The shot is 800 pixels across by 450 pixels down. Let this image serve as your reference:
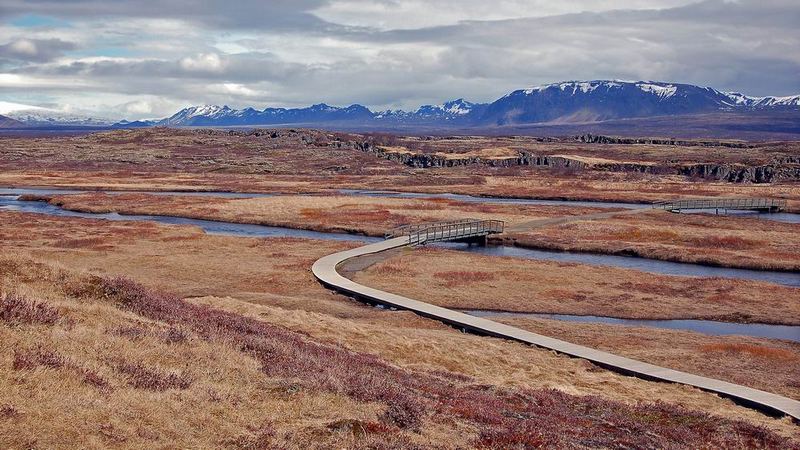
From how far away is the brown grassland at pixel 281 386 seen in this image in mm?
12078

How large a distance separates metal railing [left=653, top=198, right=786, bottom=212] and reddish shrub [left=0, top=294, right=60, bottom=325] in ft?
247

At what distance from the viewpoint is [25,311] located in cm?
1581

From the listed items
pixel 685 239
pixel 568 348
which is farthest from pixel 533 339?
pixel 685 239

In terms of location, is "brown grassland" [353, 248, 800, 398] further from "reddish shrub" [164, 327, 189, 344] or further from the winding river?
"reddish shrub" [164, 327, 189, 344]

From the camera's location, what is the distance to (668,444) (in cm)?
1536

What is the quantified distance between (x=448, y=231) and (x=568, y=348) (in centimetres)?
3140

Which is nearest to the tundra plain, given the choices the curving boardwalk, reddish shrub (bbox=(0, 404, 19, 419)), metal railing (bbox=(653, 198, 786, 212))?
reddish shrub (bbox=(0, 404, 19, 419))

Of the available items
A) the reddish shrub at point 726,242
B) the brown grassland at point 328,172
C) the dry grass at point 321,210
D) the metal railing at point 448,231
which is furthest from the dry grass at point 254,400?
the brown grassland at point 328,172

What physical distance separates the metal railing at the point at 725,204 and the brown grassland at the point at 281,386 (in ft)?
200

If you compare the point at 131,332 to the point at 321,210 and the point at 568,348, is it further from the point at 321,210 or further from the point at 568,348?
the point at 321,210

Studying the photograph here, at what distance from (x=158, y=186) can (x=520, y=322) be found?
293 ft

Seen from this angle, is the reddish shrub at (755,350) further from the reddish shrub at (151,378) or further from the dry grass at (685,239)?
the dry grass at (685,239)

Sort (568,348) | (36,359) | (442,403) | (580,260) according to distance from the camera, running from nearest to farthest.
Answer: (36,359) < (442,403) < (568,348) < (580,260)

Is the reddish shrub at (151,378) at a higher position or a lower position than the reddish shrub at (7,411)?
lower
